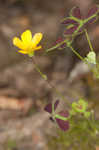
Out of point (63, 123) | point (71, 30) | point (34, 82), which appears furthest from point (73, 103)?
point (34, 82)

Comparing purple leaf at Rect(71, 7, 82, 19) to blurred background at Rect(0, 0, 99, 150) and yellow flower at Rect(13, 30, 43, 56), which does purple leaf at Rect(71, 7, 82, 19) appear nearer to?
yellow flower at Rect(13, 30, 43, 56)

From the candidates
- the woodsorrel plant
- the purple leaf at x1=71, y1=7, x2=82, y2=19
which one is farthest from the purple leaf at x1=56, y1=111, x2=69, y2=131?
the purple leaf at x1=71, y1=7, x2=82, y2=19

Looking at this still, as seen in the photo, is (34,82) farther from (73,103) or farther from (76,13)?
(76,13)

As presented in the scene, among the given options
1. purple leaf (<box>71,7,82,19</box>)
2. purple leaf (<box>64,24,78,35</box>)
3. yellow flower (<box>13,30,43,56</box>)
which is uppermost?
purple leaf (<box>71,7,82,19</box>)

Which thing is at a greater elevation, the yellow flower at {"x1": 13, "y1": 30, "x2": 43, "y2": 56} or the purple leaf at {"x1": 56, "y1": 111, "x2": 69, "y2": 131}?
the yellow flower at {"x1": 13, "y1": 30, "x2": 43, "y2": 56}

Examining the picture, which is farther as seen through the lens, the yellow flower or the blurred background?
the blurred background

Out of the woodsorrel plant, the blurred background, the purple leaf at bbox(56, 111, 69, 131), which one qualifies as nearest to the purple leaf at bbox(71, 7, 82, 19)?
the woodsorrel plant

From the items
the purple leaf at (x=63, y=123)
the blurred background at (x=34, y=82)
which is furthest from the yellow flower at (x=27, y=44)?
the blurred background at (x=34, y=82)
